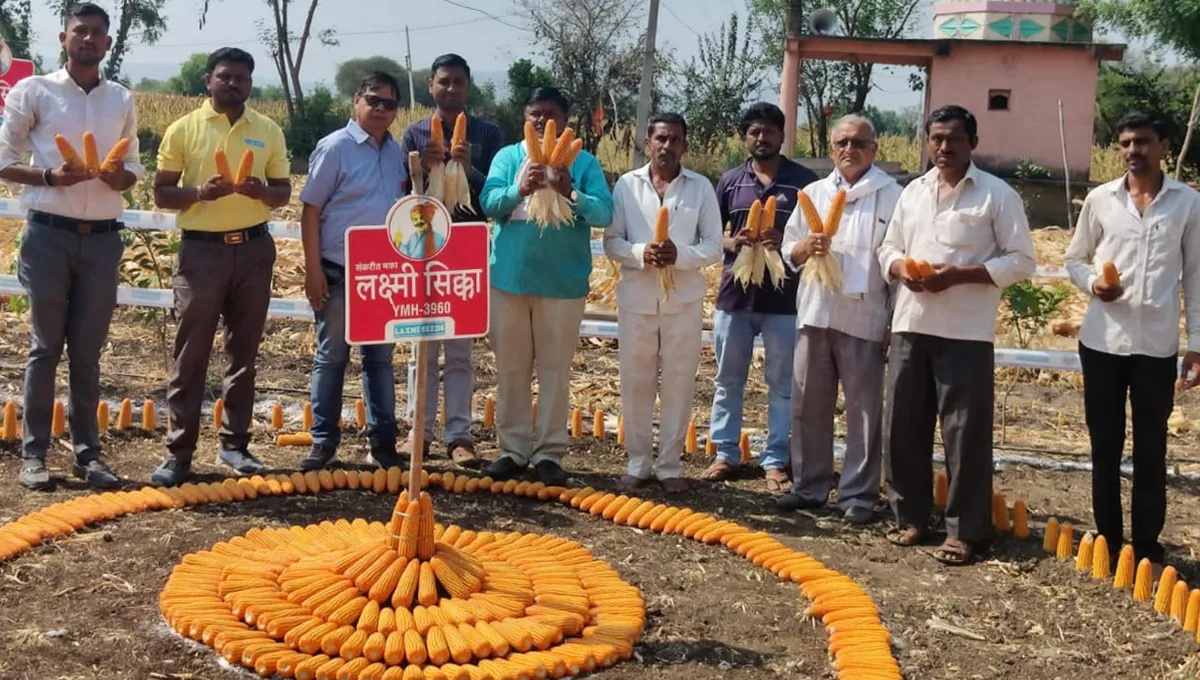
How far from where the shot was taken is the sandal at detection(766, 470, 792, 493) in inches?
285

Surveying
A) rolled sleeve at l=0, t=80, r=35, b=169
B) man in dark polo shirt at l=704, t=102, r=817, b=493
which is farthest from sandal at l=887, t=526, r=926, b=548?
rolled sleeve at l=0, t=80, r=35, b=169

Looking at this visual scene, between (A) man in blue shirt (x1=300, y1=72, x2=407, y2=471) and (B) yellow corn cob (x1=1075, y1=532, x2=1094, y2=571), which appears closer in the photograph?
(B) yellow corn cob (x1=1075, y1=532, x2=1094, y2=571)

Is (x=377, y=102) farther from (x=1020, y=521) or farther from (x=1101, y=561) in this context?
(x=1101, y=561)

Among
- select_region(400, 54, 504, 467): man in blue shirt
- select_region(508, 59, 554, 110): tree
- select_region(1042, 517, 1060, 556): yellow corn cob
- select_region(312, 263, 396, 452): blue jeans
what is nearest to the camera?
select_region(1042, 517, 1060, 556): yellow corn cob

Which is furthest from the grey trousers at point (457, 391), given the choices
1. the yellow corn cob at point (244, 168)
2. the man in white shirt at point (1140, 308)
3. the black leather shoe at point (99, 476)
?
the man in white shirt at point (1140, 308)

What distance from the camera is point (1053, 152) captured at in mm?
22938

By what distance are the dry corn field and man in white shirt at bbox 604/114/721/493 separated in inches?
14.4

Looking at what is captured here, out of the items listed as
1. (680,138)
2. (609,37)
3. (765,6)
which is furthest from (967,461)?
(765,6)

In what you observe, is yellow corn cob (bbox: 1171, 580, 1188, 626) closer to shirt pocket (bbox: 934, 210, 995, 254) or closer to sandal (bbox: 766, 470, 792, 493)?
shirt pocket (bbox: 934, 210, 995, 254)

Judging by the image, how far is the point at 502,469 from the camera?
7117 mm

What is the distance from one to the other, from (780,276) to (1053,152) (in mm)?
17794

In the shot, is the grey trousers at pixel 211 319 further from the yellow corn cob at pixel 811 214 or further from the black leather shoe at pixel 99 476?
the yellow corn cob at pixel 811 214

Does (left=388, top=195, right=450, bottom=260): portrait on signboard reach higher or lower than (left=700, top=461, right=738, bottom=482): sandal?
higher

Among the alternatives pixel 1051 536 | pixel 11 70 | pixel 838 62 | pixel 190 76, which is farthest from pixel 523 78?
pixel 190 76
